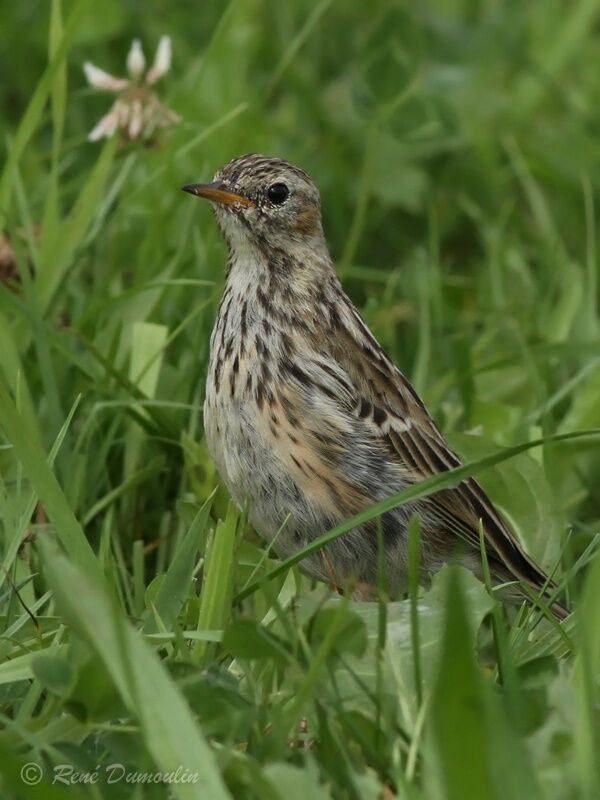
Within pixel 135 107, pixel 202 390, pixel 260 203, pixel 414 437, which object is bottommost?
pixel 414 437

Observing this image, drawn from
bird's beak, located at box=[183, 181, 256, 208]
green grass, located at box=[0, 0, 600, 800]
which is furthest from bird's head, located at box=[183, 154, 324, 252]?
green grass, located at box=[0, 0, 600, 800]

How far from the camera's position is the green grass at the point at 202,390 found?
300 cm

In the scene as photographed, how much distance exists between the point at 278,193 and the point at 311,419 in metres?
0.85

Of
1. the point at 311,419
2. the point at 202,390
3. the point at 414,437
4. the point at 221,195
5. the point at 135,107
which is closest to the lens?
the point at 311,419

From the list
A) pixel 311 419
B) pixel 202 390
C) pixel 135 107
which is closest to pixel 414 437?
pixel 311 419

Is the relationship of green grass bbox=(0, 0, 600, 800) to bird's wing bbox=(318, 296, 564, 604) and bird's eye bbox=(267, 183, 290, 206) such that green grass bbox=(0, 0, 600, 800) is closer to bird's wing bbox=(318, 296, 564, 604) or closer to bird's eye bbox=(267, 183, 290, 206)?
bird's wing bbox=(318, 296, 564, 604)

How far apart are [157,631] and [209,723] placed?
58 cm

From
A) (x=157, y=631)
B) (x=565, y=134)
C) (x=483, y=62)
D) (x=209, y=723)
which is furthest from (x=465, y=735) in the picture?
(x=483, y=62)

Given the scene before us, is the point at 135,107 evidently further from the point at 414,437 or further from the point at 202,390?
the point at 414,437

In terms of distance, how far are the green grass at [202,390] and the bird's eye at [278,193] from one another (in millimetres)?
355

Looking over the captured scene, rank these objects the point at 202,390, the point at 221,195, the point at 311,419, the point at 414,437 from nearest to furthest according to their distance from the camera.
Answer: the point at 311,419
the point at 414,437
the point at 221,195
the point at 202,390

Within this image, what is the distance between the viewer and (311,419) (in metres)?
4.47

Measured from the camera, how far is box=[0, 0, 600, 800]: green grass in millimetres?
2998

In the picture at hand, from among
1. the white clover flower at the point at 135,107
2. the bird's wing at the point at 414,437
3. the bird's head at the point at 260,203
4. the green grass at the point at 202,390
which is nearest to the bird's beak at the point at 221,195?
the bird's head at the point at 260,203
